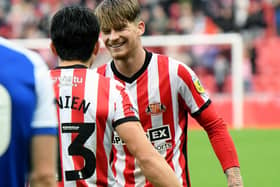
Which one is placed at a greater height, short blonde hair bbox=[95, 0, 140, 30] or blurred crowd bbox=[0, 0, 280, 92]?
blurred crowd bbox=[0, 0, 280, 92]

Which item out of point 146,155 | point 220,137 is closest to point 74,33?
point 146,155

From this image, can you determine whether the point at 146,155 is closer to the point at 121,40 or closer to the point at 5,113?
the point at 5,113

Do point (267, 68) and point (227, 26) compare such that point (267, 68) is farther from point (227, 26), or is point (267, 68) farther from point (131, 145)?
point (131, 145)

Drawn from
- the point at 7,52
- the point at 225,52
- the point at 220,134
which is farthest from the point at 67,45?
the point at 225,52

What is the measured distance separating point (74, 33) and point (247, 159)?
26.0 feet

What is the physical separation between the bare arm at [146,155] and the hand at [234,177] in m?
1.15

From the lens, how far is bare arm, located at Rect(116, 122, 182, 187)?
11.0 ft

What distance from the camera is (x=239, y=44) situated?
1530cm

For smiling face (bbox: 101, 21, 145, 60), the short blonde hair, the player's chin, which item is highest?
the short blonde hair

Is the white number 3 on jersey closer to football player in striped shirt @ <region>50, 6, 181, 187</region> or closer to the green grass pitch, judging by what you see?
football player in striped shirt @ <region>50, 6, 181, 187</region>

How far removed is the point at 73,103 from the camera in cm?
372

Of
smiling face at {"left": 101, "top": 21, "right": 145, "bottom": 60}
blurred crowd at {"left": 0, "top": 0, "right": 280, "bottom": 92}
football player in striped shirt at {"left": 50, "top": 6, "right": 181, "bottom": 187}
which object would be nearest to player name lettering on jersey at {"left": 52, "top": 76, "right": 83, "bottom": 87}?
football player in striped shirt at {"left": 50, "top": 6, "right": 181, "bottom": 187}

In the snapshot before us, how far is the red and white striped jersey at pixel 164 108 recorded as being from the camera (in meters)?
4.66

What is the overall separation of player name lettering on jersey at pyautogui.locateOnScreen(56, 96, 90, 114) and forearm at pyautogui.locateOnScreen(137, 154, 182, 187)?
1.22ft
